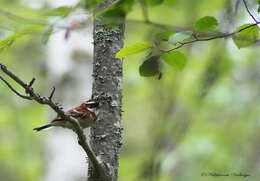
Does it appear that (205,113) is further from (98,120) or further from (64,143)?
(98,120)

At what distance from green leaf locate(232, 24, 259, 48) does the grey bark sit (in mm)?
759

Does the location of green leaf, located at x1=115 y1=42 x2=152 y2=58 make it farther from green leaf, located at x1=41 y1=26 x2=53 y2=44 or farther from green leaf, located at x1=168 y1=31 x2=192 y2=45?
green leaf, located at x1=41 y1=26 x2=53 y2=44

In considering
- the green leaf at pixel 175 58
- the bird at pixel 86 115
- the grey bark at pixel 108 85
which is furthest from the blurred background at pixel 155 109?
the green leaf at pixel 175 58

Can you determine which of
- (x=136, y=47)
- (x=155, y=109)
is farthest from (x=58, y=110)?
(x=155, y=109)

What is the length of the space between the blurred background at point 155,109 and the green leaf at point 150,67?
69 centimetres

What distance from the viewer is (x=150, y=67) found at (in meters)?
1.51

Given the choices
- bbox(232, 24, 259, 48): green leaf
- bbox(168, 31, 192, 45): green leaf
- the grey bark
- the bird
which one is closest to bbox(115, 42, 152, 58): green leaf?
bbox(168, 31, 192, 45): green leaf

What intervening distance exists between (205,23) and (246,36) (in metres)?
0.15

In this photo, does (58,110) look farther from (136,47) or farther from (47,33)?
(136,47)

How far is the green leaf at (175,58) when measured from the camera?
1.47m

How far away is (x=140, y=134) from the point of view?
883 cm

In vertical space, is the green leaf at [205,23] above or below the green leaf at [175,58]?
above

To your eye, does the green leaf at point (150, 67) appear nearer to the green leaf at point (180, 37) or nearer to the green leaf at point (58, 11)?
the green leaf at point (180, 37)

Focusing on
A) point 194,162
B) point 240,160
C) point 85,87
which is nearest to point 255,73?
point 240,160
